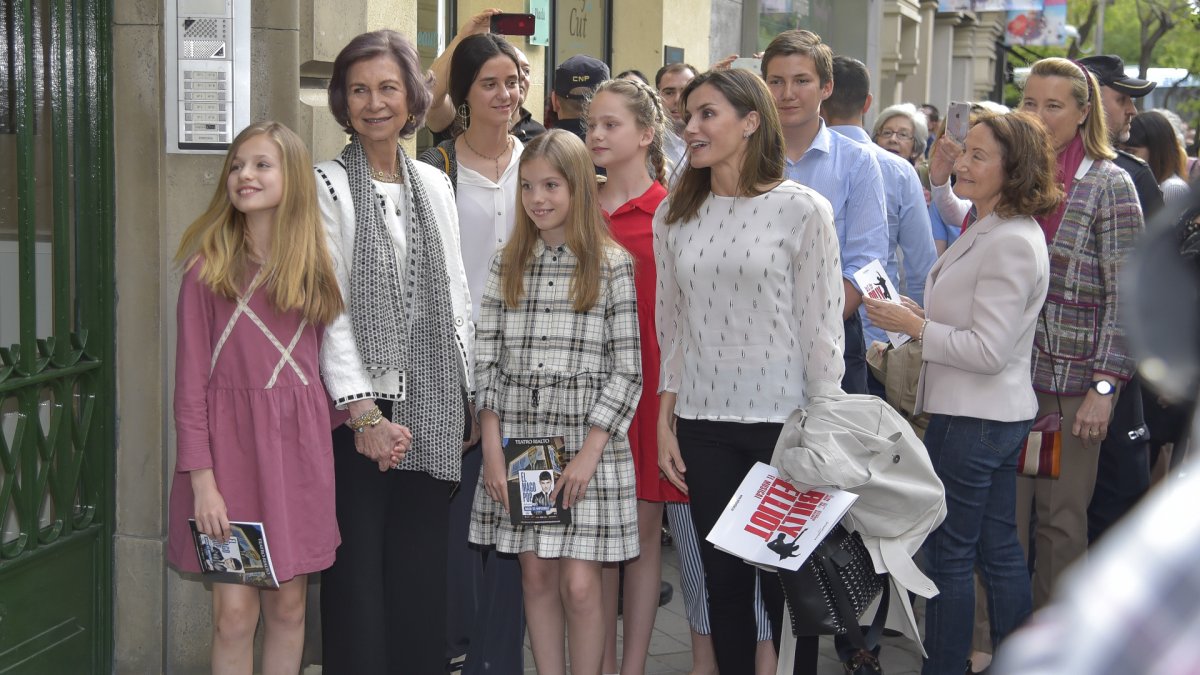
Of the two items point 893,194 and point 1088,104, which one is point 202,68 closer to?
point 893,194

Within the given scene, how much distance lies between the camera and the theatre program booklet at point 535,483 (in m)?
4.11

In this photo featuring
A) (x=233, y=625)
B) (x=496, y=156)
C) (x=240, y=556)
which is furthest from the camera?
(x=496, y=156)

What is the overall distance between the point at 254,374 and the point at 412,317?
55 cm

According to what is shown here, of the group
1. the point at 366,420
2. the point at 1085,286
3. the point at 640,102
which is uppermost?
the point at 640,102

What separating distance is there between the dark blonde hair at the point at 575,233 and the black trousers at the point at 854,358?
1150 millimetres

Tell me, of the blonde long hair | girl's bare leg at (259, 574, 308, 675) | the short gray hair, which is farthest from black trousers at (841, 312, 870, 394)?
the short gray hair

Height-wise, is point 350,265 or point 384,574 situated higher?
point 350,265

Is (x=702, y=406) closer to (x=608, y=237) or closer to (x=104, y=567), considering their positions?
(x=608, y=237)

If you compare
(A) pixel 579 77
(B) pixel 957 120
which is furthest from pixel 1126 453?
(A) pixel 579 77

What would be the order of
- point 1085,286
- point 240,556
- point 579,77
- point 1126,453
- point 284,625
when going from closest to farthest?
point 240,556, point 284,625, point 1085,286, point 1126,453, point 579,77

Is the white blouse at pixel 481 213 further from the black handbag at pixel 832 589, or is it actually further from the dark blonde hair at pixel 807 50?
the black handbag at pixel 832 589

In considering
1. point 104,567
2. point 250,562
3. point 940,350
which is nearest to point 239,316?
point 250,562

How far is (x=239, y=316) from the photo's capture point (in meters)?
3.70

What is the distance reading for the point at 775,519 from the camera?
3.88 metres
